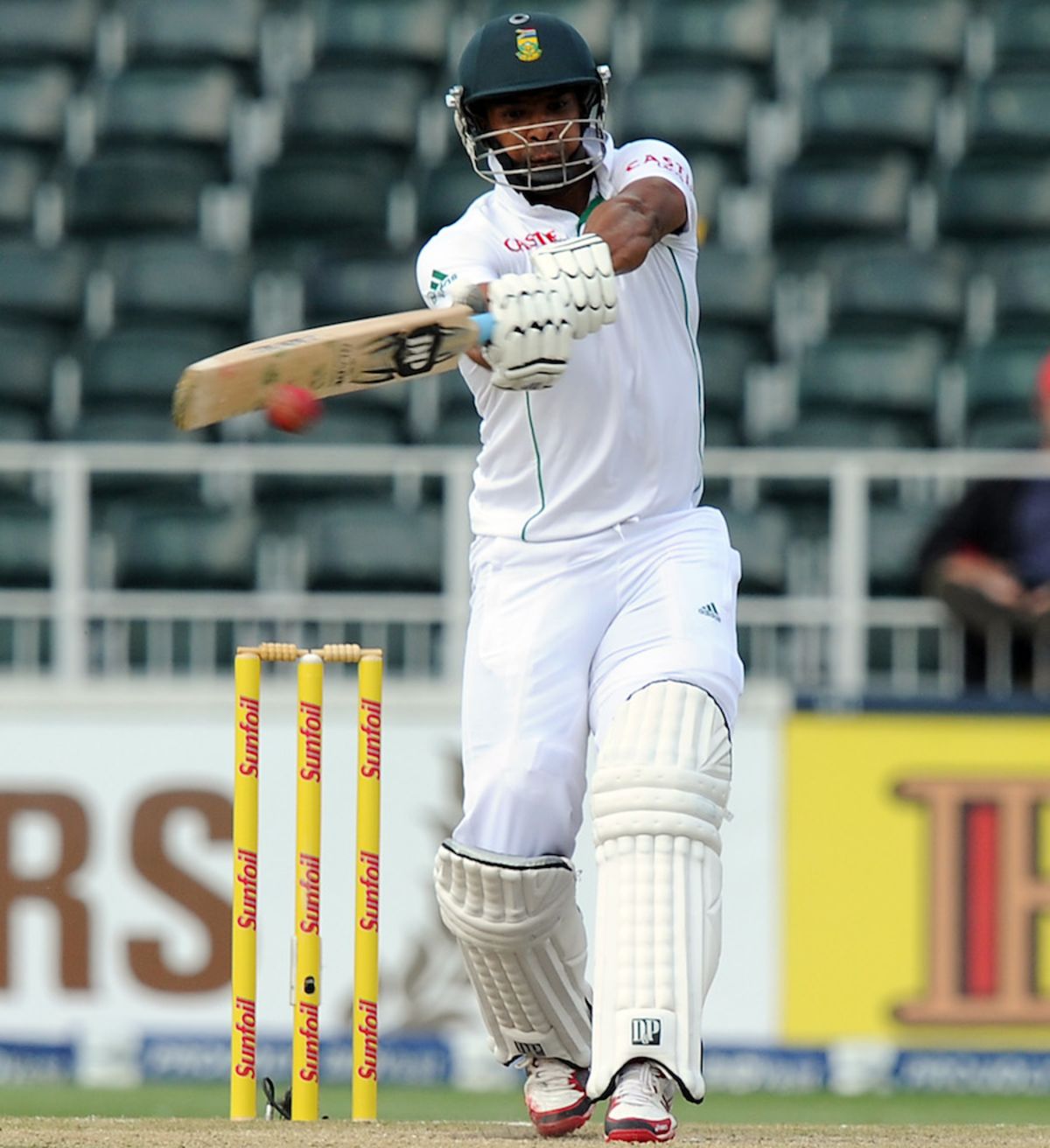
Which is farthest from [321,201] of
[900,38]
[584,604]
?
[584,604]

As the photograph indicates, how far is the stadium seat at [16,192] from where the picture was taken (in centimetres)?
955

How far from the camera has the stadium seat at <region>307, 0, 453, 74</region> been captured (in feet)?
32.4

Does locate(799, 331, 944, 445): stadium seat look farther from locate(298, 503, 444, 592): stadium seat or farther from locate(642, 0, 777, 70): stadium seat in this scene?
locate(642, 0, 777, 70): stadium seat

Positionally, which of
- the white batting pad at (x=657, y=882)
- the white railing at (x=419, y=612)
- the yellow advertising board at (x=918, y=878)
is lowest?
the yellow advertising board at (x=918, y=878)

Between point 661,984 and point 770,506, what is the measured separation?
163 inches

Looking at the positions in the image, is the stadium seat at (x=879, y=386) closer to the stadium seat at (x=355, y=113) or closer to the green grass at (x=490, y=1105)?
the stadium seat at (x=355, y=113)

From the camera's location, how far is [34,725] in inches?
287

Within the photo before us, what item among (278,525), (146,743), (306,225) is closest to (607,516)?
(146,743)

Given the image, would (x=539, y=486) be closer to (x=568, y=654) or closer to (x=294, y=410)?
(x=568, y=654)

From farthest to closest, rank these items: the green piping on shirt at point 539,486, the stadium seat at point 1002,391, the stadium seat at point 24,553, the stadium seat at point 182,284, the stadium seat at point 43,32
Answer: the stadium seat at point 43,32 < the stadium seat at point 182,284 < the stadium seat at point 1002,391 < the stadium seat at point 24,553 < the green piping on shirt at point 539,486

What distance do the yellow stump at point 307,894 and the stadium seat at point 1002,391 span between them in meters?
4.30

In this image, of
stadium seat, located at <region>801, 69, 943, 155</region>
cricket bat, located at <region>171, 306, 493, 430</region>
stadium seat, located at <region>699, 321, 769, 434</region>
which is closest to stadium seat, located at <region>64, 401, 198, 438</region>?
stadium seat, located at <region>699, 321, 769, 434</region>

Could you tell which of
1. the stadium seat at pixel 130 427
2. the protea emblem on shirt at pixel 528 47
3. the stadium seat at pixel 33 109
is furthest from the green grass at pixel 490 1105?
the stadium seat at pixel 33 109

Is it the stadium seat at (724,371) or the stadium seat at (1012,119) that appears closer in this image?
the stadium seat at (724,371)
